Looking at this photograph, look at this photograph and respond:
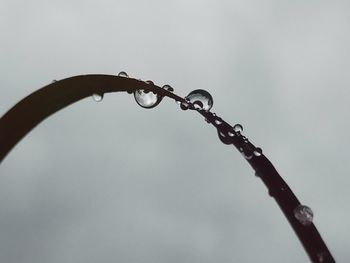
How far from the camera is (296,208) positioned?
1.12 m

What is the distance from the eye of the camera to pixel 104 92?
1124 mm

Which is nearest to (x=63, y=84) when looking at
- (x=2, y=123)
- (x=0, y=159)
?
(x=2, y=123)

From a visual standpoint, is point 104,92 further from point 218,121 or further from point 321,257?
point 321,257

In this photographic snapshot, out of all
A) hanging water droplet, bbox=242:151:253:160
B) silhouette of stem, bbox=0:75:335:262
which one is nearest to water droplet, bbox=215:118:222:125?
silhouette of stem, bbox=0:75:335:262

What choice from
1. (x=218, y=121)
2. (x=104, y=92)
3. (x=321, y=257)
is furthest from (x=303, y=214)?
(x=104, y=92)

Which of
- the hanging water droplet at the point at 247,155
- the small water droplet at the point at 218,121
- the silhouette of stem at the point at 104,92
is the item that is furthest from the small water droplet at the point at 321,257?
Result: the small water droplet at the point at 218,121

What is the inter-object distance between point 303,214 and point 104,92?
517 mm

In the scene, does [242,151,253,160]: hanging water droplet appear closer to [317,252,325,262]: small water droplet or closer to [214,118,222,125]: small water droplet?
[214,118,222,125]: small water droplet

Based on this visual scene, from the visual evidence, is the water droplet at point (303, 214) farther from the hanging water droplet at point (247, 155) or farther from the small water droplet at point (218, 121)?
the small water droplet at point (218, 121)

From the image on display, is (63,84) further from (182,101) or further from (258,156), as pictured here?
(258,156)

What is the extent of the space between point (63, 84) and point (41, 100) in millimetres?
82

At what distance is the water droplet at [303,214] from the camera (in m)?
1.12

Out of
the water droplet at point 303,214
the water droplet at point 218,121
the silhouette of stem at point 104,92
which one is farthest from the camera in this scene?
the water droplet at point 218,121

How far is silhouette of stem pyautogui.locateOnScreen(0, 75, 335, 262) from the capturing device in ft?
3.22
